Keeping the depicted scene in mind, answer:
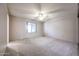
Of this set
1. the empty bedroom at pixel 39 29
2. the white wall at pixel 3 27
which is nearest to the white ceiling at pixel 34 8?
the empty bedroom at pixel 39 29

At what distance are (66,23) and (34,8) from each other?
0.59 m

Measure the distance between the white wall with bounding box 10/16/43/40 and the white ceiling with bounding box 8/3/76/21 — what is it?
0.09 meters

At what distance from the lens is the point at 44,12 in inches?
43.3

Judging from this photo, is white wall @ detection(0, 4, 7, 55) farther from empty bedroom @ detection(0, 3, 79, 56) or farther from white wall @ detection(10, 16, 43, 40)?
white wall @ detection(10, 16, 43, 40)

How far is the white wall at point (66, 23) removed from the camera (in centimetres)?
108

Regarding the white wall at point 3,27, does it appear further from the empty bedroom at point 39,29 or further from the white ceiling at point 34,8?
the white ceiling at point 34,8

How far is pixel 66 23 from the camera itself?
3.65ft

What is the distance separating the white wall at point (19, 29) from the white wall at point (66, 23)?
0.15 metres

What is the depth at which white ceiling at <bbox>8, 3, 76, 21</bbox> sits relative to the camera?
1.05m

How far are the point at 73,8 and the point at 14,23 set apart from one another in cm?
101

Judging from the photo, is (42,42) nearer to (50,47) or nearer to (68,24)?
(50,47)

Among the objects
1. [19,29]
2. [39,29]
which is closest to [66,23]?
[39,29]

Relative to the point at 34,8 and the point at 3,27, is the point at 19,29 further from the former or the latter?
the point at 34,8

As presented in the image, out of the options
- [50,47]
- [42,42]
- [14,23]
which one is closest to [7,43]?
[14,23]
